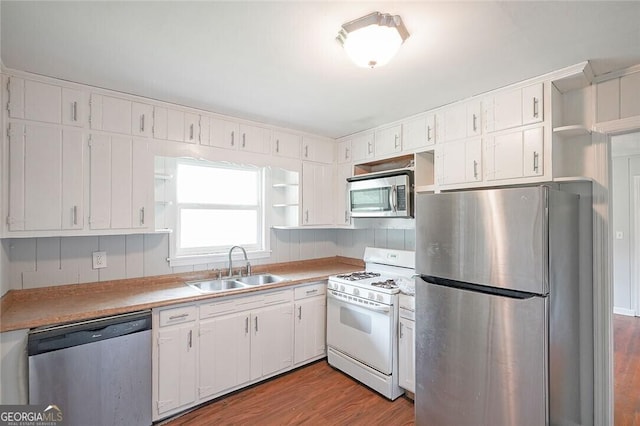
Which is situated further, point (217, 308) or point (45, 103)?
point (217, 308)

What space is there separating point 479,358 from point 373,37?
1.91 metres

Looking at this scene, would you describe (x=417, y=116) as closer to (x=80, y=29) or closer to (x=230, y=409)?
(x=80, y=29)

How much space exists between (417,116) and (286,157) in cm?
140

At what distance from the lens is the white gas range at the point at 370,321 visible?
8.36ft

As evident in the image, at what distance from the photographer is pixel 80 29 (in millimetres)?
1576

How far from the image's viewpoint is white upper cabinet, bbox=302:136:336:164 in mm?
3520

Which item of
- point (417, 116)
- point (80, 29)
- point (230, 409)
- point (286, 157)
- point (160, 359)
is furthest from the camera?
point (286, 157)

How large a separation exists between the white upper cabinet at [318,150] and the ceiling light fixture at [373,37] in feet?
6.46

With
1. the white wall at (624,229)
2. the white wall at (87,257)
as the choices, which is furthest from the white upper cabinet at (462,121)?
the white wall at (624,229)

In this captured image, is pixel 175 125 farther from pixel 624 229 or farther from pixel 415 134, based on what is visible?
pixel 624 229

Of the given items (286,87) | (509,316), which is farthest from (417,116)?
(509,316)

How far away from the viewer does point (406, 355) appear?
248 centimetres

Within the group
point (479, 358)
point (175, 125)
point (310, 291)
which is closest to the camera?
point (479, 358)

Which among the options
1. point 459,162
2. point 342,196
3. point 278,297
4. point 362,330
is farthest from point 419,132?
point 278,297
